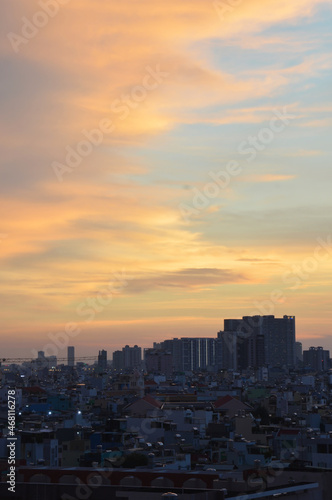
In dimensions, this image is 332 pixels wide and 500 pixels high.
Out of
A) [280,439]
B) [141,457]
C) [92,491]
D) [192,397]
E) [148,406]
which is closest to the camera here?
[92,491]

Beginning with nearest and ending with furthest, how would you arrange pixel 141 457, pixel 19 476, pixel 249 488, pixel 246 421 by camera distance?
pixel 249 488 < pixel 19 476 < pixel 141 457 < pixel 246 421

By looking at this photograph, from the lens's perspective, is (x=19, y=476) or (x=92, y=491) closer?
(x=92, y=491)

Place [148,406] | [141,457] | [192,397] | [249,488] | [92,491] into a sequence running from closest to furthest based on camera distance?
[92,491], [249,488], [141,457], [148,406], [192,397]

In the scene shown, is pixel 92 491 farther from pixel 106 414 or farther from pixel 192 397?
pixel 192 397

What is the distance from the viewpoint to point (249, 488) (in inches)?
906

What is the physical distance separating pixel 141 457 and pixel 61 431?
13711mm

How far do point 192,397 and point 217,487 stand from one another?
69.8 meters

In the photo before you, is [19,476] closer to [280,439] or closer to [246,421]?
[280,439]

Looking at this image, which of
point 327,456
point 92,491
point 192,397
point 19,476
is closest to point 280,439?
point 327,456

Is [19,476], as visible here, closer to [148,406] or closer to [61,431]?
[61,431]

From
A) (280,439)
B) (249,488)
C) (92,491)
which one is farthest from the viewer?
(280,439)

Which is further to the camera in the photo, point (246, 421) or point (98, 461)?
point (246, 421)

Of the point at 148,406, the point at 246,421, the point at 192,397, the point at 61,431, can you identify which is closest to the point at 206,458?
the point at 61,431

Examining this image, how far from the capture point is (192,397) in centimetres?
9238
